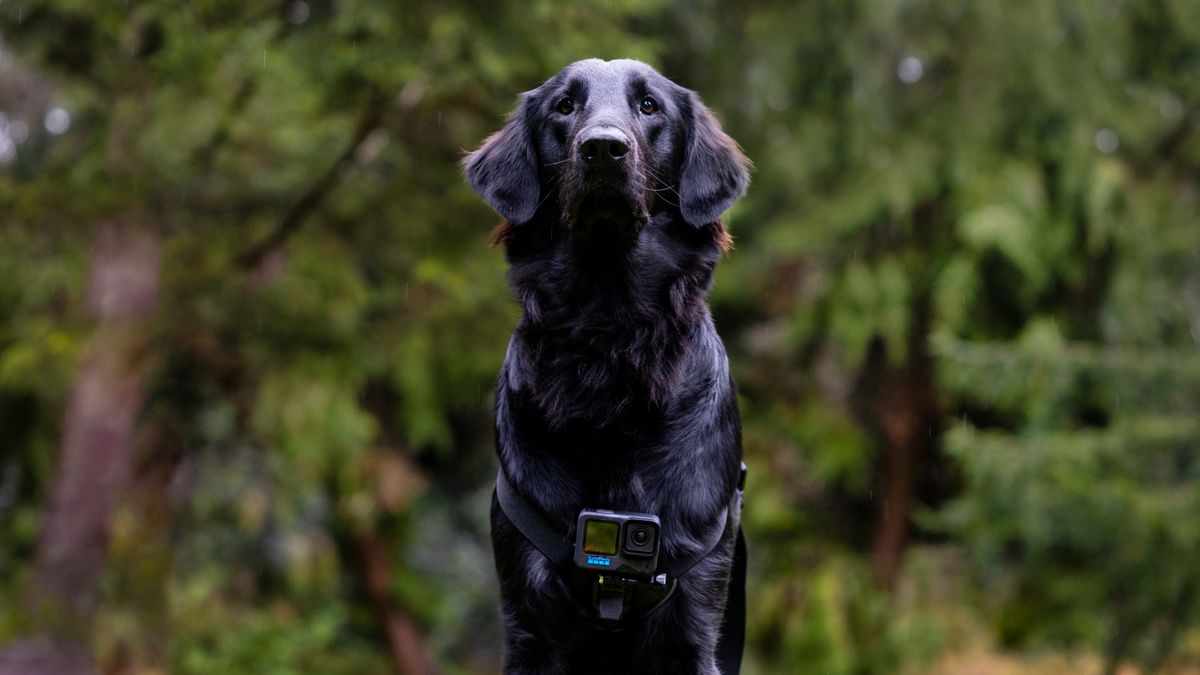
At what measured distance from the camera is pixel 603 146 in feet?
8.03

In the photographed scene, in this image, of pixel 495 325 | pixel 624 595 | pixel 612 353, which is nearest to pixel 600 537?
pixel 624 595

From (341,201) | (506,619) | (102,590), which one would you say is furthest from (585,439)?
(102,590)

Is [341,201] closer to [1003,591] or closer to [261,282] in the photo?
[261,282]

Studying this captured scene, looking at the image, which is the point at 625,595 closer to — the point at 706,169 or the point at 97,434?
Result: the point at 706,169

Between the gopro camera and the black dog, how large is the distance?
105 millimetres

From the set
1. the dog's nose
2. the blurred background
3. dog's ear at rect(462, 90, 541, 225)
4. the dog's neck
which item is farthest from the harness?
the blurred background

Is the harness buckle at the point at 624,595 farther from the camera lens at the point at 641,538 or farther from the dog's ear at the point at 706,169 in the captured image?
the dog's ear at the point at 706,169

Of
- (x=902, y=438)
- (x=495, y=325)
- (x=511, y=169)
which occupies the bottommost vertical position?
(x=902, y=438)

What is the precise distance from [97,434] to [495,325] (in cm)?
244

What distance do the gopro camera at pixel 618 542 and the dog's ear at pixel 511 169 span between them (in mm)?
784

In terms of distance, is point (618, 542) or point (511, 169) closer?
point (618, 542)

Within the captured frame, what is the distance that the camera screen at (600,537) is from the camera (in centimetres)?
235

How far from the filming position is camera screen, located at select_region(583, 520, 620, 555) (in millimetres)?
2350

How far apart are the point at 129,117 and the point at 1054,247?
6157mm
